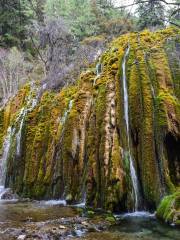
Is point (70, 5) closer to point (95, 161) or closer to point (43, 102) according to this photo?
point (43, 102)

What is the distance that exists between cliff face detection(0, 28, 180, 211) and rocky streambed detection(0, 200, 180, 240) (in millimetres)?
1066

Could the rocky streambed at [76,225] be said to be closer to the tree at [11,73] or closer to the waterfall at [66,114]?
the waterfall at [66,114]

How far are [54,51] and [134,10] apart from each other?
23.5 meters

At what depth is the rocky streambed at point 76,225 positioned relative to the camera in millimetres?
8391

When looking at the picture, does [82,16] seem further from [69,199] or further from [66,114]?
[69,199]

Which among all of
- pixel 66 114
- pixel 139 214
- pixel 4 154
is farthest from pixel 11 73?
pixel 139 214

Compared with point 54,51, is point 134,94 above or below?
below

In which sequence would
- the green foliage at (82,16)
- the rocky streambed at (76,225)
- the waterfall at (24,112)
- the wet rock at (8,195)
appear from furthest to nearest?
the green foliage at (82,16)
the waterfall at (24,112)
the wet rock at (8,195)
the rocky streambed at (76,225)

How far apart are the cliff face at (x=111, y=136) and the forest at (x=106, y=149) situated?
1.3 inches

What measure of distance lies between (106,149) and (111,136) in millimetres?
493

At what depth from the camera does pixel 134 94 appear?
1274 cm

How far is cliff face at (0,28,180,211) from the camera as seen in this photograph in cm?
1155

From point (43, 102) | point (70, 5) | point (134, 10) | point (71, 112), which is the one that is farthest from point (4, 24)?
point (134, 10)

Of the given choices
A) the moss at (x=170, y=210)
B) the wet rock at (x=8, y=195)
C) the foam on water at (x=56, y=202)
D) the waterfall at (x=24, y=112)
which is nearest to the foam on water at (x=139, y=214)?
the moss at (x=170, y=210)
